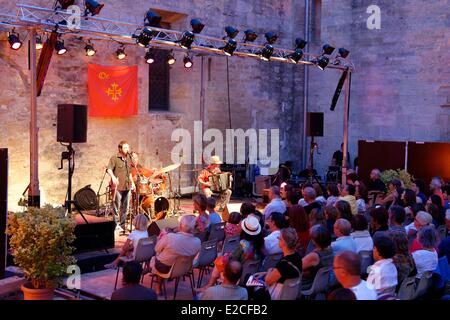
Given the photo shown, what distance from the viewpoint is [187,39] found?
37.0 feet

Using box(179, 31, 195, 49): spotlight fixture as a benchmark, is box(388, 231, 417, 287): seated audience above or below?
below

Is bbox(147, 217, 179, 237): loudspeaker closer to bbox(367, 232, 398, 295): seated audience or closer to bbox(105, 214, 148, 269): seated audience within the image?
bbox(105, 214, 148, 269): seated audience

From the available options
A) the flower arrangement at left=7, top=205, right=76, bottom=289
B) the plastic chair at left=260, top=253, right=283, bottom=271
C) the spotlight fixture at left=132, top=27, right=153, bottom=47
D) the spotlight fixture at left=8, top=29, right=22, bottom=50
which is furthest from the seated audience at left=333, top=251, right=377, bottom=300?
the spotlight fixture at left=8, top=29, right=22, bottom=50

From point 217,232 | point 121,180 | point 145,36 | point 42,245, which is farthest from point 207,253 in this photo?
Answer: point 145,36

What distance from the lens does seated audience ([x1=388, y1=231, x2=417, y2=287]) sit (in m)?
5.64

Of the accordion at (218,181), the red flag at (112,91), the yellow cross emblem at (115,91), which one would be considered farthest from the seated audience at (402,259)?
the yellow cross emblem at (115,91)

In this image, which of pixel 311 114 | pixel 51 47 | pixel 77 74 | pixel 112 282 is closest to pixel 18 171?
pixel 77 74

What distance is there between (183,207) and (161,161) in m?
1.57

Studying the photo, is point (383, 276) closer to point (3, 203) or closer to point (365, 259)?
point (365, 259)

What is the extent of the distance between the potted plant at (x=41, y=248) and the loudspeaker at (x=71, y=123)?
3.12 metres

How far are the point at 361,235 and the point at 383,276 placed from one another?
1.49 meters

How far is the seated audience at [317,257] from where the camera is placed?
5.80 metres

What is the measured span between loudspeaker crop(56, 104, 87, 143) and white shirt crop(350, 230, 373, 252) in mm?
4826

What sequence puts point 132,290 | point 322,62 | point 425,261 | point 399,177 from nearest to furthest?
1. point 132,290
2. point 425,261
3. point 399,177
4. point 322,62
